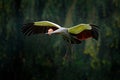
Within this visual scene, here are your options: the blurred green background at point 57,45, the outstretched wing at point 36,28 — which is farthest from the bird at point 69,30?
the blurred green background at point 57,45

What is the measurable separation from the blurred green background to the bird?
2.37 meters

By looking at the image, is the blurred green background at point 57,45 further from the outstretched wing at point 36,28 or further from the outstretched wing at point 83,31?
the outstretched wing at point 83,31

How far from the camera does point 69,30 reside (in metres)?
2.63

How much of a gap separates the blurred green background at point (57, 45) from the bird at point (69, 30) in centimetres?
237

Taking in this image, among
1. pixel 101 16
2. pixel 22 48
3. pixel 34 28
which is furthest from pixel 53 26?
pixel 22 48

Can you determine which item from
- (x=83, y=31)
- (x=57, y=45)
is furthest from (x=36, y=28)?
(x=57, y=45)

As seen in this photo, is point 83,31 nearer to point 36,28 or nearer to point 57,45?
point 36,28

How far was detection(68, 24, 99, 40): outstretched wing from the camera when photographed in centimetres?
263

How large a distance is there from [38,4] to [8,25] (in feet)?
1.43

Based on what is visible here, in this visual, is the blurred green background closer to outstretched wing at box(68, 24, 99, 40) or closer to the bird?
the bird

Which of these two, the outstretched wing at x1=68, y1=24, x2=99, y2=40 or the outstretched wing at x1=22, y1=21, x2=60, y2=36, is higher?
the outstretched wing at x1=22, y1=21, x2=60, y2=36

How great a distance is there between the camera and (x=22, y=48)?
19.6 feet

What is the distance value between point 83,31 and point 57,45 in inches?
114

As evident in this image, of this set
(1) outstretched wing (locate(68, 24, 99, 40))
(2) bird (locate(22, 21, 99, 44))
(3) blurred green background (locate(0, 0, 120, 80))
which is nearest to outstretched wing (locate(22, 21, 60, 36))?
(2) bird (locate(22, 21, 99, 44))
